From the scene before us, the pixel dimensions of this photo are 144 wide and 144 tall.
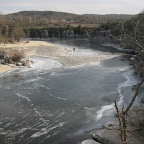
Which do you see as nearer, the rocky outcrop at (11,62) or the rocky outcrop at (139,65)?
the rocky outcrop at (139,65)

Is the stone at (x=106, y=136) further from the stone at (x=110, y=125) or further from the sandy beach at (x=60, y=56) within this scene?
the sandy beach at (x=60, y=56)

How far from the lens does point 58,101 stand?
1664cm

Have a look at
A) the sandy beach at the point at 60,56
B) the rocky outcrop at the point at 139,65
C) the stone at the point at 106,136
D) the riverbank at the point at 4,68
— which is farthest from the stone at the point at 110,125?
the sandy beach at the point at 60,56

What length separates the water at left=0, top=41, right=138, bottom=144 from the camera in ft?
40.2

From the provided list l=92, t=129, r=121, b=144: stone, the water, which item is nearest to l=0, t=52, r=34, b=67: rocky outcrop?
the water

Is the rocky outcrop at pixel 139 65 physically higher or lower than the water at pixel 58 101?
higher

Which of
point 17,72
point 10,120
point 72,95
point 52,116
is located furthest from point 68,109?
point 17,72

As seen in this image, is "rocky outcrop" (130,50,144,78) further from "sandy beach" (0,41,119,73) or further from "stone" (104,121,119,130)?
"stone" (104,121,119,130)

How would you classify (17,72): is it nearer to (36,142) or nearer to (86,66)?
(86,66)

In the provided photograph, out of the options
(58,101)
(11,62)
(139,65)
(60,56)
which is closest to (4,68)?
(11,62)

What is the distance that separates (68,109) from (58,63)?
16396 mm

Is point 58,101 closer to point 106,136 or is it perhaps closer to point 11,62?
point 106,136

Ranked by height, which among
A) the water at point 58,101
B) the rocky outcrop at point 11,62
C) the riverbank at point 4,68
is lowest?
the water at point 58,101

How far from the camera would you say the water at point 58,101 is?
12.2m
